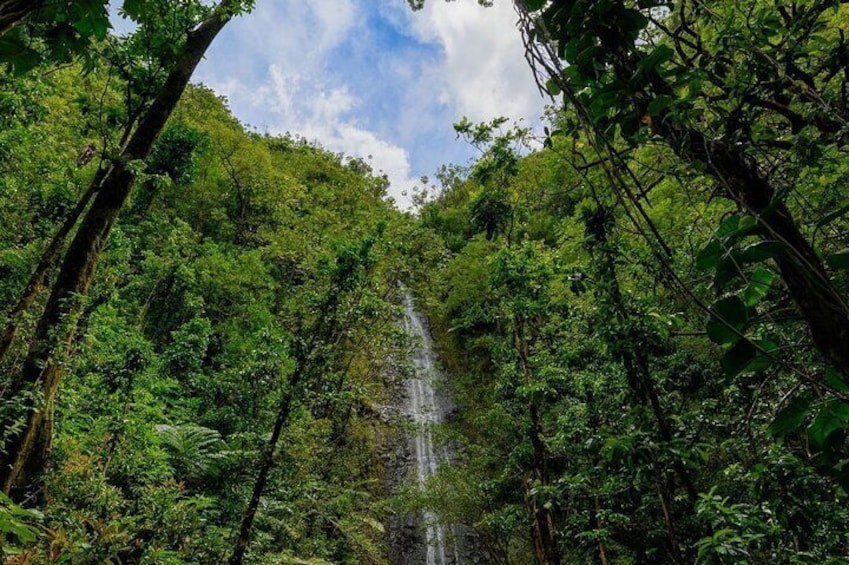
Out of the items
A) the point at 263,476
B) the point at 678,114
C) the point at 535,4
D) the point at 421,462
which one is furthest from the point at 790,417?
the point at 421,462

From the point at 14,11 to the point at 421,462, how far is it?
13831mm

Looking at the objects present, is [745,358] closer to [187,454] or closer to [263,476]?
[263,476]

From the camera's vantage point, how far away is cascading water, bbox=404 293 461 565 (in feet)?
34.0

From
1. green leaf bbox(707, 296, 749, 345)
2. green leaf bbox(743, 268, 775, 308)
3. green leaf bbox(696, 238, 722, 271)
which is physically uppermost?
green leaf bbox(696, 238, 722, 271)

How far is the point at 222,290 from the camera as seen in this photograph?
1114 cm

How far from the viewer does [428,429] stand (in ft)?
28.2

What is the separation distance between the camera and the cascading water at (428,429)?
34.0ft

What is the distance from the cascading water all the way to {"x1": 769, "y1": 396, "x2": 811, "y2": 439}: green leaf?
253 inches

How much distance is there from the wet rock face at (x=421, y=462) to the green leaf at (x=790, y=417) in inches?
267

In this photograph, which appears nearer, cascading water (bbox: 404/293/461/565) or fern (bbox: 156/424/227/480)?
fern (bbox: 156/424/227/480)

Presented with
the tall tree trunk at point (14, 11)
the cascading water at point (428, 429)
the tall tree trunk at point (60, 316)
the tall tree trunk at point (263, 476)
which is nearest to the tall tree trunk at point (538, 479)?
the cascading water at point (428, 429)

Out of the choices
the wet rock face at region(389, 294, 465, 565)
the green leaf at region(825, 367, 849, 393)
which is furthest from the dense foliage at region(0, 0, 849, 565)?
the wet rock face at region(389, 294, 465, 565)

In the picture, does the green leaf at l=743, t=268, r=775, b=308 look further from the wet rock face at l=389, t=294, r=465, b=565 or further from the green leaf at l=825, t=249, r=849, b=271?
the wet rock face at l=389, t=294, r=465, b=565

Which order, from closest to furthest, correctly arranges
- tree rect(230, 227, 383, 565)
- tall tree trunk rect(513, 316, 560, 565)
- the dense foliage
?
the dense foliage < tree rect(230, 227, 383, 565) < tall tree trunk rect(513, 316, 560, 565)
